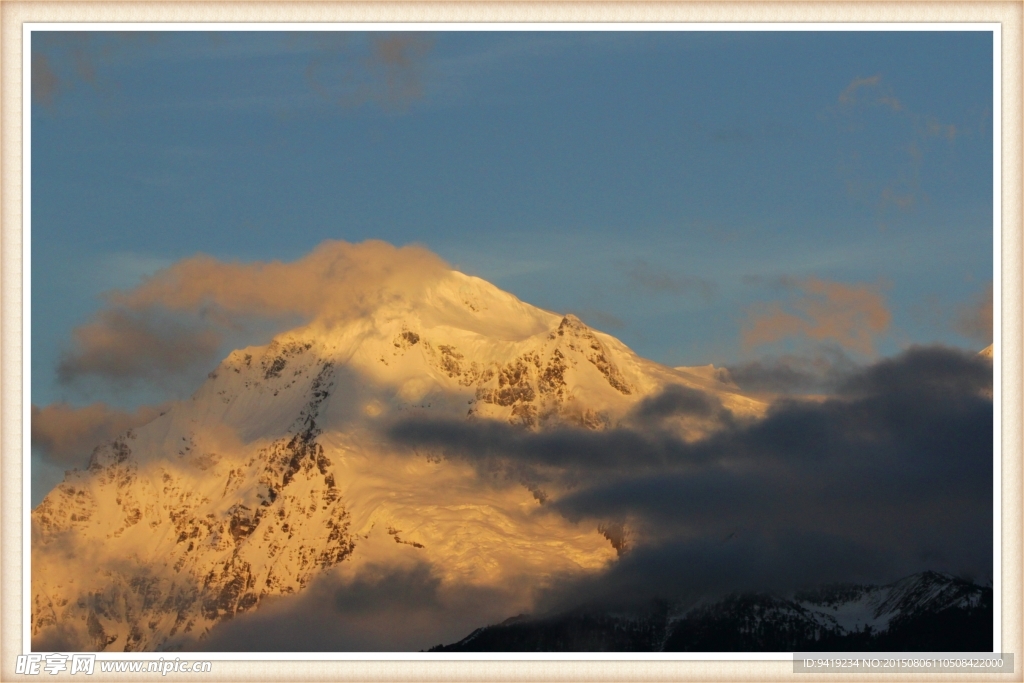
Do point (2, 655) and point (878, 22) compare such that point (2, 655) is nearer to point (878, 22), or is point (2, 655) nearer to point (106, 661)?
point (106, 661)

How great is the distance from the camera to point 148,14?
13412 cm

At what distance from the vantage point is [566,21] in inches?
5310

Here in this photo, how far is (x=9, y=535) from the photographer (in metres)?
128

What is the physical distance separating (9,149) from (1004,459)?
7266 centimetres

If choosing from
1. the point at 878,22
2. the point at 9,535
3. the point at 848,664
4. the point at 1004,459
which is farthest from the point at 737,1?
the point at 9,535

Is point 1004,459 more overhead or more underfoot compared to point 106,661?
more overhead

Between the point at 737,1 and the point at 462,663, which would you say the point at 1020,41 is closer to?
the point at 737,1

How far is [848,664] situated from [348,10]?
61206 millimetres

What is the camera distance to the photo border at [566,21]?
12975 cm

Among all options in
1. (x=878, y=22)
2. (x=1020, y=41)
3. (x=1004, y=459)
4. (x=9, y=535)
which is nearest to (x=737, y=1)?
(x=878, y=22)

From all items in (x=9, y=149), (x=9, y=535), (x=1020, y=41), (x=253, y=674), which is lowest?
(x=253, y=674)

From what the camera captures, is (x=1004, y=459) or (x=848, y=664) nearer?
(x=1004, y=459)

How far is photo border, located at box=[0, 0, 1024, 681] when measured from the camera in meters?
130

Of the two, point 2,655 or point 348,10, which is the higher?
point 348,10
